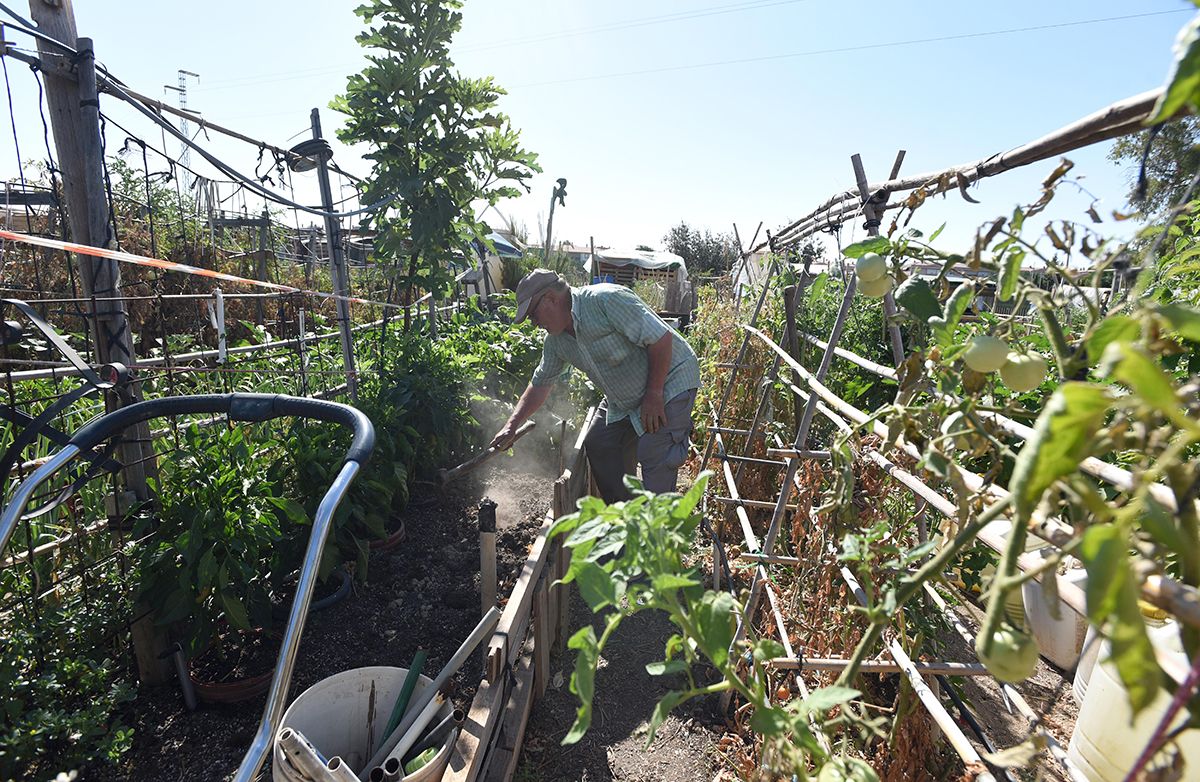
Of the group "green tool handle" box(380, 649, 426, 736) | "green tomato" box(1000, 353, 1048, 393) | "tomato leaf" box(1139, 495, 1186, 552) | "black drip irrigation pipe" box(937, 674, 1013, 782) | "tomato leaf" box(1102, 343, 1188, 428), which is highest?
"tomato leaf" box(1102, 343, 1188, 428)

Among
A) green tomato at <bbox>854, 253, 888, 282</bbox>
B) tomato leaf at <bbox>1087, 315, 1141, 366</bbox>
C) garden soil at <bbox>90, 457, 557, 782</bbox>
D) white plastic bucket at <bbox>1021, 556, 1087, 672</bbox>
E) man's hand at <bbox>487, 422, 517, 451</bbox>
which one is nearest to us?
tomato leaf at <bbox>1087, 315, 1141, 366</bbox>

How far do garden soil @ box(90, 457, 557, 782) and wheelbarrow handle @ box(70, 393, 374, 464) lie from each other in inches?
48.1

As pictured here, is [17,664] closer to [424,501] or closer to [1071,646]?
[424,501]

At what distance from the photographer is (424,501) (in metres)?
3.99

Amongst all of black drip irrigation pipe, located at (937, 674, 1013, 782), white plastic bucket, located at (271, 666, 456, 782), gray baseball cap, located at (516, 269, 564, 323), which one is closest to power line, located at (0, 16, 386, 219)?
gray baseball cap, located at (516, 269, 564, 323)

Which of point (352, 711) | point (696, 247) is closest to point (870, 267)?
point (352, 711)

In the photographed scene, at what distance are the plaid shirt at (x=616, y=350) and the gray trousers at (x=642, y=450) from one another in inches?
3.6

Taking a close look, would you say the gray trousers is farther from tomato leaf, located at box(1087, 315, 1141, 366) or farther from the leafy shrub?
tomato leaf, located at box(1087, 315, 1141, 366)

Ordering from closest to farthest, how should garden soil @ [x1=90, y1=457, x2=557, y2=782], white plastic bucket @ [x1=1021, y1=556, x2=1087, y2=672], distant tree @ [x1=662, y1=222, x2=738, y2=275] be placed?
1. garden soil @ [x1=90, y1=457, x2=557, y2=782]
2. white plastic bucket @ [x1=1021, y1=556, x2=1087, y2=672]
3. distant tree @ [x1=662, y1=222, x2=738, y2=275]

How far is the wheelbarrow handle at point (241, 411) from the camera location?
5.31ft

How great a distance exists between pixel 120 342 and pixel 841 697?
9.66 ft

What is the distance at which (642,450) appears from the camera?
3.46 metres

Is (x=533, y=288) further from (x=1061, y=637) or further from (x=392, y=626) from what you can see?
(x=1061, y=637)

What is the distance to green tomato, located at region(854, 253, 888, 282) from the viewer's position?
98 centimetres
